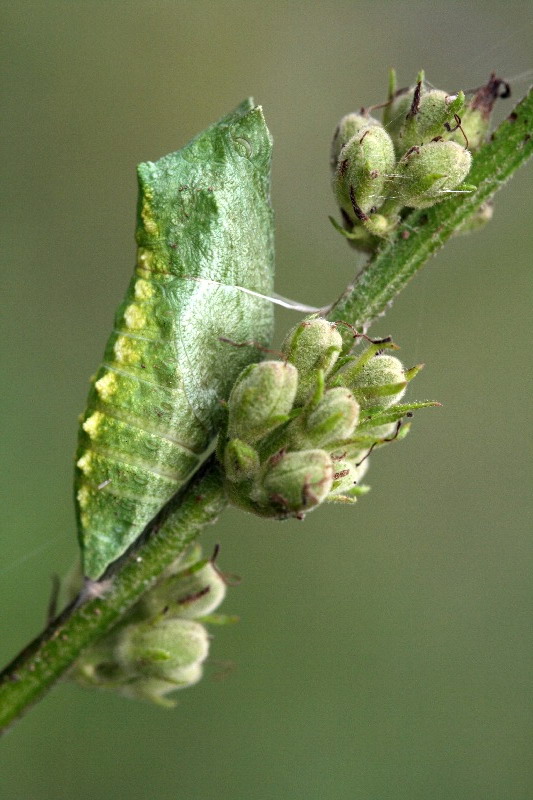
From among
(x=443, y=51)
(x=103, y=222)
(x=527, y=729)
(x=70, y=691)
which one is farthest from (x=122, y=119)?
(x=527, y=729)

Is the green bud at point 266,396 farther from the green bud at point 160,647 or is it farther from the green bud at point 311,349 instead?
the green bud at point 160,647

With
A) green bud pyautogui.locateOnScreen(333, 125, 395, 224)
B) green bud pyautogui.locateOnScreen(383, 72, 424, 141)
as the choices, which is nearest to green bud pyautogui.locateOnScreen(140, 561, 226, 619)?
green bud pyautogui.locateOnScreen(333, 125, 395, 224)

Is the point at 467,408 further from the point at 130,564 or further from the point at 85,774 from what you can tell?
the point at 130,564

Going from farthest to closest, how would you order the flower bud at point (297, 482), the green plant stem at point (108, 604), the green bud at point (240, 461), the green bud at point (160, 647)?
the green bud at point (160, 647) → the green plant stem at point (108, 604) → the green bud at point (240, 461) → the flower bud at point (297, 482)

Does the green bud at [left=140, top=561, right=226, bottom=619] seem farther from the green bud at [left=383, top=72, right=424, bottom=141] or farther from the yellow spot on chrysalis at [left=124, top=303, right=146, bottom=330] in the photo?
the green bud at [left=383, top=72, right=424, bottom=141]

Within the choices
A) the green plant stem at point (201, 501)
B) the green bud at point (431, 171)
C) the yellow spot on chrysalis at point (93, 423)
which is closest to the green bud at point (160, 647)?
the green plant stem at point (201, 501)

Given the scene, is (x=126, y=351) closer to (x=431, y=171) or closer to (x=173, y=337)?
(x=173, y=337)
